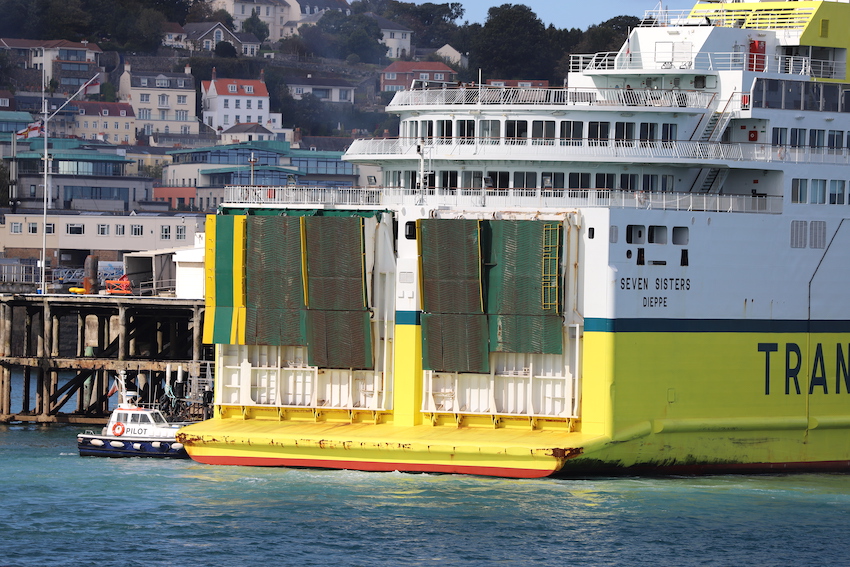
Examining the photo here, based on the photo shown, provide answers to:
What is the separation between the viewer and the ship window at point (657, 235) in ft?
135

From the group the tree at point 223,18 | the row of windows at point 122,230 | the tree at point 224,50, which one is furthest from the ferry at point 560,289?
the tree at point 223,18

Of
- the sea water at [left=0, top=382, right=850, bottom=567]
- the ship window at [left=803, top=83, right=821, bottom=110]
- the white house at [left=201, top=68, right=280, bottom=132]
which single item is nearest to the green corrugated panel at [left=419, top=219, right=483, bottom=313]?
the sea water at [left=0, top=382, right=850, bottom=567]

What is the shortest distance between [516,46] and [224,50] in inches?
1595

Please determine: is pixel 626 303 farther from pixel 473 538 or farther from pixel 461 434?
pixel 473 538

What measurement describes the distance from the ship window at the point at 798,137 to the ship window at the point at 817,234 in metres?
2.70

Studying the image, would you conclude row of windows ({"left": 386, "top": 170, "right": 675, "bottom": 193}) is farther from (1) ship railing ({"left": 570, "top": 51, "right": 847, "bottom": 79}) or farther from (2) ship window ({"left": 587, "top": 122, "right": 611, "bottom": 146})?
(1) ship railing ({"left": 570, "top": 51, "right": 847, "bottom": 79})

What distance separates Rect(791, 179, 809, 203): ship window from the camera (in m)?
44.3

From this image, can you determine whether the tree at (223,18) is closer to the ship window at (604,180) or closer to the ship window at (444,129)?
the ship window at (444,129)

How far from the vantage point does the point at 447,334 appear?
40.4 meters

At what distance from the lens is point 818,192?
147 ft

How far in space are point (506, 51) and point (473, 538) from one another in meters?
107

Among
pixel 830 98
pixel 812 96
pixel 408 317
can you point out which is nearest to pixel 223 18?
pixel 830 98

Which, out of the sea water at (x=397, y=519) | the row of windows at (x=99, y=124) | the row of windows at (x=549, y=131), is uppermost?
the row of windows at (x=99, y=124)

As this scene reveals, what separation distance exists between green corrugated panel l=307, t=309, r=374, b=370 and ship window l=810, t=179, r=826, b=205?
14101 millimetres
